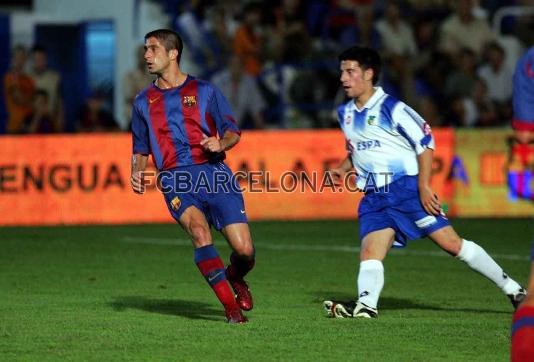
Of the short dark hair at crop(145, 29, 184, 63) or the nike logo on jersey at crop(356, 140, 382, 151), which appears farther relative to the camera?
the nike logo on jersey at crop(356, 140, 382, 151)

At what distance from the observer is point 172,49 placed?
9.63 meters

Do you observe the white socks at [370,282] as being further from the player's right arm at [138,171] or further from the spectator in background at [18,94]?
the spectator in background at [18,94]

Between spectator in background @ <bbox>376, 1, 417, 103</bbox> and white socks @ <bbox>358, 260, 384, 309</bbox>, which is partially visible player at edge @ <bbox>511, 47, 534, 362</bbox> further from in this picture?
spectator in background @ <bbox>376, 1, 417, 103</bbox>

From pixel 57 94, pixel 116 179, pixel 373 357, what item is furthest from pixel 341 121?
pixel 57 94

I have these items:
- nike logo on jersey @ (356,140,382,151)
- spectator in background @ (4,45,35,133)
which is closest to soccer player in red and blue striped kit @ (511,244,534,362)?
nike logo on jersey @ (356,140,382,151)

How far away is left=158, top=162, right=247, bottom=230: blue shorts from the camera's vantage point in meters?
9.37

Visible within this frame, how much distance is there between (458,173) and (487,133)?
71 centimetres

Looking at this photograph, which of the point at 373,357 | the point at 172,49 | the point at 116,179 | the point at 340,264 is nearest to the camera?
the point at 373,357

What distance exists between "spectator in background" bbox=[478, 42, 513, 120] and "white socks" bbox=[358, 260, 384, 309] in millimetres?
12511

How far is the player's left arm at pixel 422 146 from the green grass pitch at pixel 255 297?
0.83 meters

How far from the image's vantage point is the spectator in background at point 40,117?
19766 mm

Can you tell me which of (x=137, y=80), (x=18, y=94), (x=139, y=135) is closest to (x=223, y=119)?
(x=139, y=135)

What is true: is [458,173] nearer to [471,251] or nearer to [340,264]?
[340,264]

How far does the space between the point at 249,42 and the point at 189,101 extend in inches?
457
